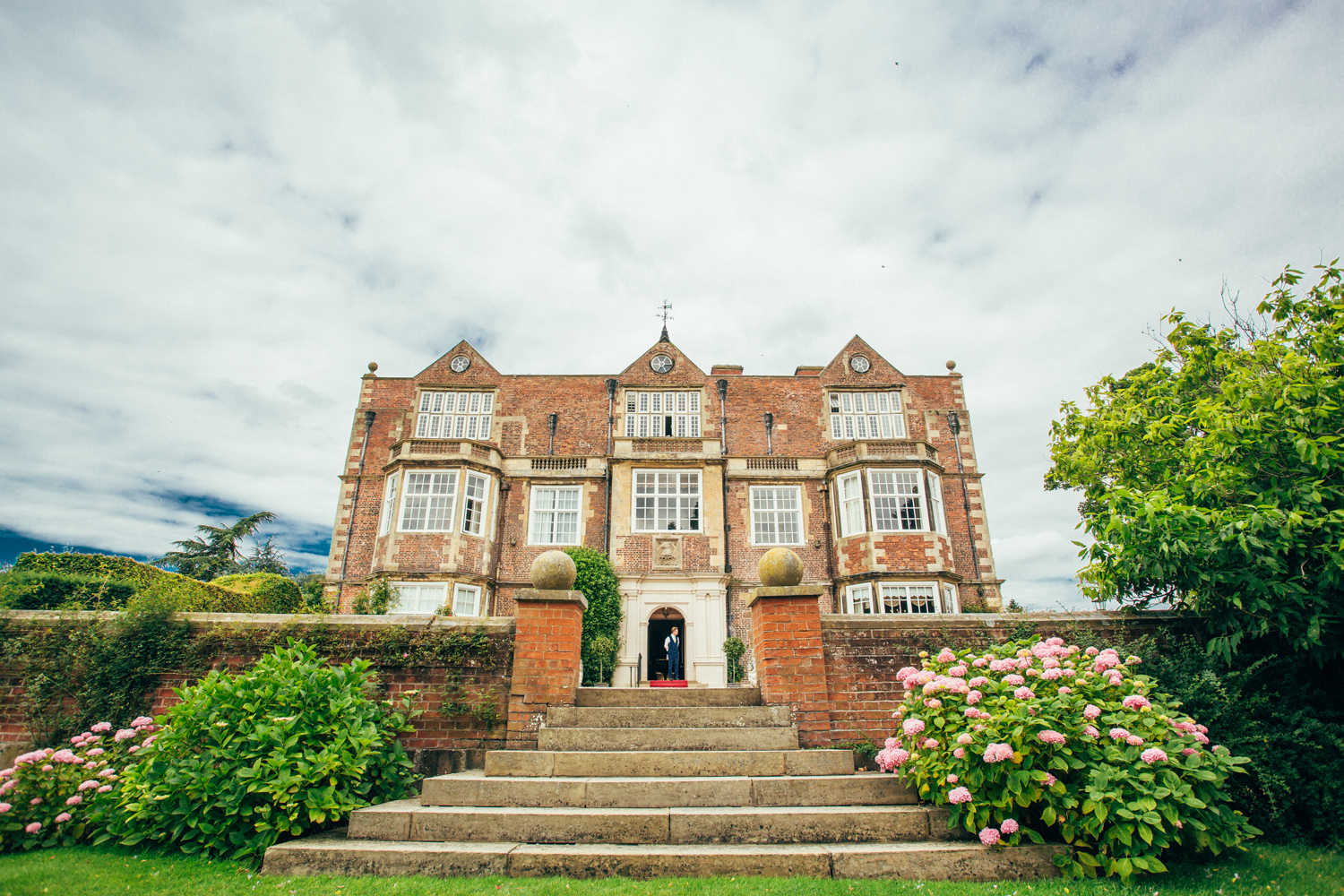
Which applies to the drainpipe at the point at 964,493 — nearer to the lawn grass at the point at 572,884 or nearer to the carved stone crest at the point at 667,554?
the carved stone crest at the point at 667,554

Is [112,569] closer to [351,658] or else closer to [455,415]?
[455,415]

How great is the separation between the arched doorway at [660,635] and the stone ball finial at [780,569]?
39.4 feet

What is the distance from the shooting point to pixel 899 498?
1936 cm

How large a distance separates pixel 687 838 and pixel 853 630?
10.7 feet

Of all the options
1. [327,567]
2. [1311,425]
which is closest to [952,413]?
[1311,425]

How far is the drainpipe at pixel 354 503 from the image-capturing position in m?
19.4

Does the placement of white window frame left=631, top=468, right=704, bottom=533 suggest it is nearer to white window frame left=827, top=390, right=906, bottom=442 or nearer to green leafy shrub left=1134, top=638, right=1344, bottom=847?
white window frame left=827, top=390, right=906, bottom=442

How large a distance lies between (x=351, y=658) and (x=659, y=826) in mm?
4171

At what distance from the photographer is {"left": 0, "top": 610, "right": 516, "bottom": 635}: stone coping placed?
23.1 feet

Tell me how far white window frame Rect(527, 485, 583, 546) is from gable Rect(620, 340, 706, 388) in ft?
14.0

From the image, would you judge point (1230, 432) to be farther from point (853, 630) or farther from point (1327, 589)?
point (853, 630)

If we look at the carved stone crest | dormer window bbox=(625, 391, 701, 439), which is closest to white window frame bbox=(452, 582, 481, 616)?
the carved stone crest

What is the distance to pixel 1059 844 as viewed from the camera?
171 inches

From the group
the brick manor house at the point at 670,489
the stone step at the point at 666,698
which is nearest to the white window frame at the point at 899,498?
the brick manor house at the point at 670,489
